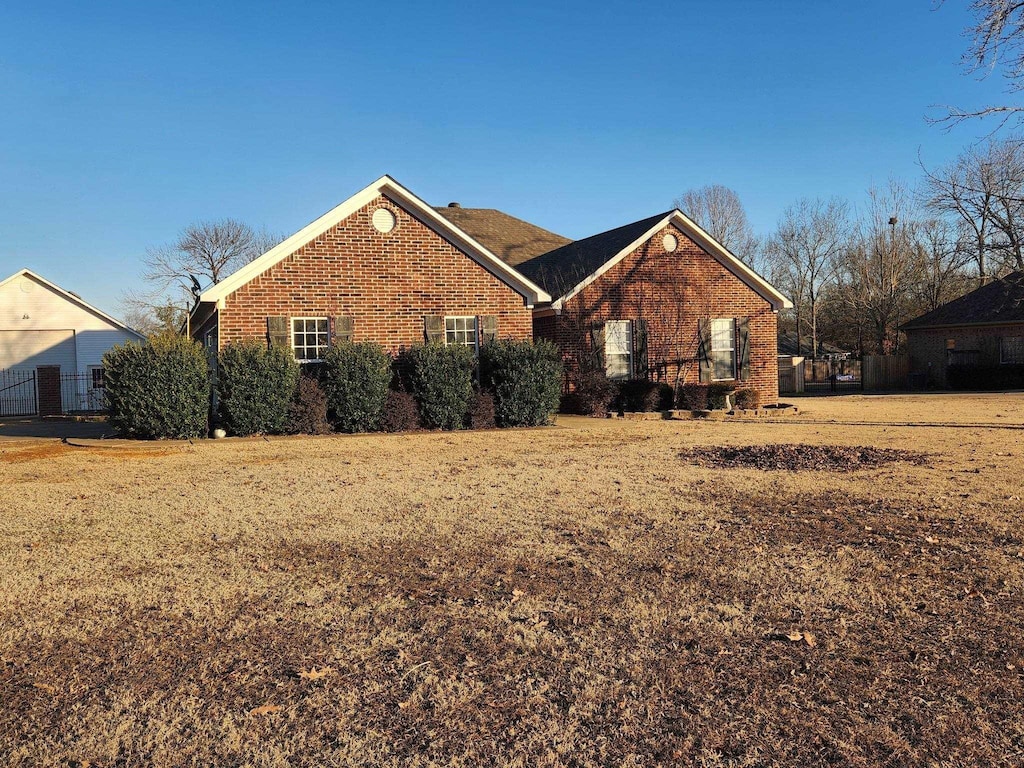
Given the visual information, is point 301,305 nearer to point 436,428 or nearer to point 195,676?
point 436,428

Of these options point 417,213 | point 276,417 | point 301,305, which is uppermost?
point 417,213

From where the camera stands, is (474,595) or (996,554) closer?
(474,595)

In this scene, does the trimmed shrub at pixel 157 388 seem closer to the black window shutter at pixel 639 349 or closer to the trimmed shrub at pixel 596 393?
the trimmed shrub at pixel 596 393

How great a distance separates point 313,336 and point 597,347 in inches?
289

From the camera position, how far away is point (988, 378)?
1191 inches

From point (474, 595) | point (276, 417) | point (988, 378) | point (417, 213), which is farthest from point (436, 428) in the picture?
point (988, 378)

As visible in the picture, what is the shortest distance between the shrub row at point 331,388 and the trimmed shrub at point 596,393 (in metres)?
2.25

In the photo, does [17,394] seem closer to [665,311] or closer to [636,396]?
[636,396]

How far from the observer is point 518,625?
435 centimetres

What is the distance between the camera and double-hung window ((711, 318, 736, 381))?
2159cm

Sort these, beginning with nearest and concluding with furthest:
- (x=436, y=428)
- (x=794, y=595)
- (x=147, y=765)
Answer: (x=147, y=765) < (x=794, y=595) < (x=436, y=428)

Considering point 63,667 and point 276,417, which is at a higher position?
point 276,417

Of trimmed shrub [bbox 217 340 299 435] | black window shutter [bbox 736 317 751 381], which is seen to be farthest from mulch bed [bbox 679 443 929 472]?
black window shutter [bbox 736 317 751 381]

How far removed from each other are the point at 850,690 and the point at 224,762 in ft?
8.88
